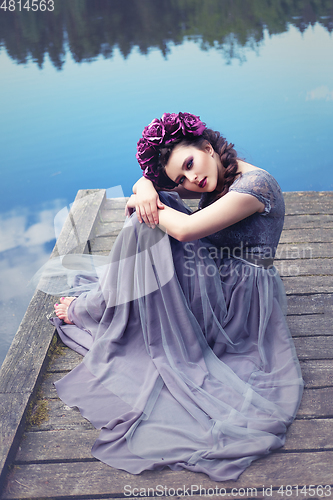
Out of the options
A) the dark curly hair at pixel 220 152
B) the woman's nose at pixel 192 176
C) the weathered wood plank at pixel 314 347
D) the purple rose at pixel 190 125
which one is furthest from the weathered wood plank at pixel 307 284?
the purple rose at pixel 190 125

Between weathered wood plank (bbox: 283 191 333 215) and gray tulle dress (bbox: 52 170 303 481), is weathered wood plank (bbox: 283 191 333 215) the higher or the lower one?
the lower one

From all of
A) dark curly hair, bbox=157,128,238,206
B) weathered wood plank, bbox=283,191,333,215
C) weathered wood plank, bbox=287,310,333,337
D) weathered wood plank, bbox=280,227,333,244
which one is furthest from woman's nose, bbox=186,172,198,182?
weathered wood plank, bbox=283,191,333,215

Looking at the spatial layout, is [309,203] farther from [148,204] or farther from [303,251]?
[148,204]

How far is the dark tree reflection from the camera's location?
10.9 m

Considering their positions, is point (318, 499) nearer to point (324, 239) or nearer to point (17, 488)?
point (17, 488)

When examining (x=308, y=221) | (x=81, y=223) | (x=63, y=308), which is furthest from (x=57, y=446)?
(x=308, y=221)

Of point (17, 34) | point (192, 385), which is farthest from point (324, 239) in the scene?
point (17, 34)

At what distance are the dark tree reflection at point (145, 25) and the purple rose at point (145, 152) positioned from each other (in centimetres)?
966

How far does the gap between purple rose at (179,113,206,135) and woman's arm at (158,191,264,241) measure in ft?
0.90

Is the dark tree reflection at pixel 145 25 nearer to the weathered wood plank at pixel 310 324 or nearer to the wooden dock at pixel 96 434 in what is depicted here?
the wooden dock at pixel 96 434

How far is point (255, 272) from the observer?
5.44 ft

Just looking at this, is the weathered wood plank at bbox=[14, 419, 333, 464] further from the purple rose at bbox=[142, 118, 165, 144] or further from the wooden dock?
the purple rose at bbox=[142, 118, 165, 144]

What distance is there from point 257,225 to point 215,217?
220mm

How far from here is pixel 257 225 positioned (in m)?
1.62
